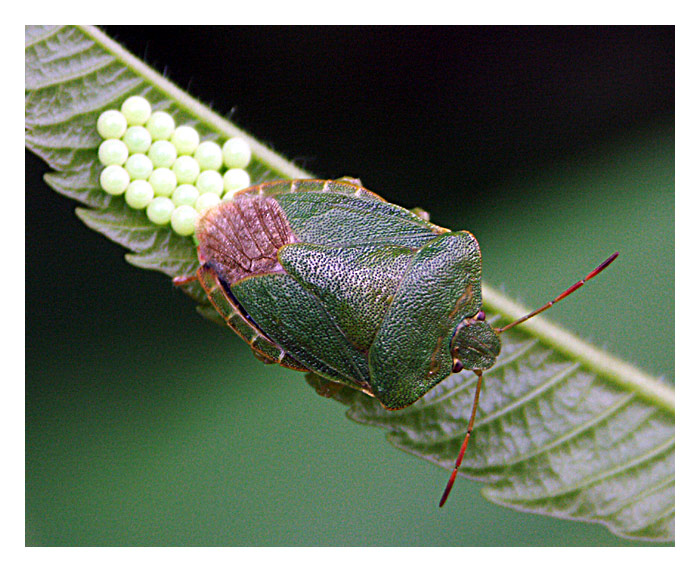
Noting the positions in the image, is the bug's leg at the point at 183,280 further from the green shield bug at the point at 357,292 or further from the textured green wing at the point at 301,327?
the textured green wing at the point at 301,327

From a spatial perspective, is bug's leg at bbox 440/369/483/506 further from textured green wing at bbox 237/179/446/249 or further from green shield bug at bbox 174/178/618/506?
textured green wing at bbox 237/179/446/249

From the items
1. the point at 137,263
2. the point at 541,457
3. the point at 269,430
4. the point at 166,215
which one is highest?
the point at 166,215

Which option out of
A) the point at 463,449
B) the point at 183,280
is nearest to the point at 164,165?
the point at 183,280

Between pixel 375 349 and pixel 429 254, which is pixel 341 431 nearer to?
pixel 375 349

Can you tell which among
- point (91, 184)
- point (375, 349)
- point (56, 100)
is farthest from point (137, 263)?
point (375, 349)

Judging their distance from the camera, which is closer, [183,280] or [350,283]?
[350,283]

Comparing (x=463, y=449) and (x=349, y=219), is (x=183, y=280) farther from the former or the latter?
(x=463, y=449)
